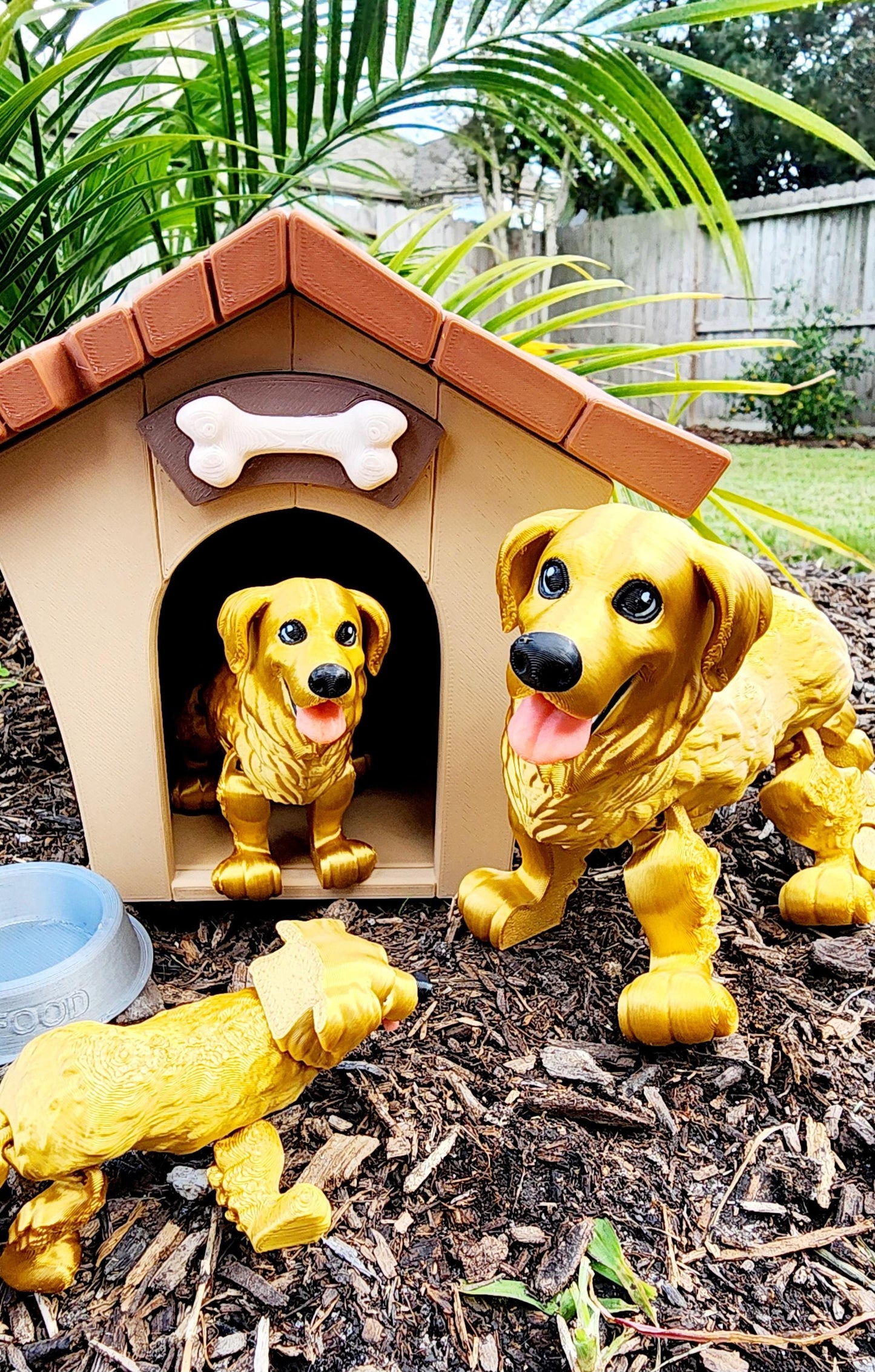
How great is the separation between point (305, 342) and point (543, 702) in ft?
1.60

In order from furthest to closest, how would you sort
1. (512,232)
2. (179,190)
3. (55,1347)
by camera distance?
(512,232) → (179,190) → (55,1347)

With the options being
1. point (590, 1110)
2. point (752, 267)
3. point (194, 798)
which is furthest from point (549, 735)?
point (752, 267)

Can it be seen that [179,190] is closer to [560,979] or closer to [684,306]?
[560,979]

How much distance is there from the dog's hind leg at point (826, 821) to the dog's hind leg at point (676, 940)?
0.79 ft

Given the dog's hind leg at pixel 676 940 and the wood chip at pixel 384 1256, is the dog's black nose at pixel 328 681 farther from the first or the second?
the wood chip at pixel 384 1256

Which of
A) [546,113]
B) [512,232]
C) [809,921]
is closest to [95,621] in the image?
[809,921]

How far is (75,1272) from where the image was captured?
802mm

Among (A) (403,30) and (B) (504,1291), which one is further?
(A) (403,30)

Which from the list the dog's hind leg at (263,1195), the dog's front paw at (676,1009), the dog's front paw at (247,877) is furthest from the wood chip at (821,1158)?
the dog's front paw at (247,877)

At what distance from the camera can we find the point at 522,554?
35.7 inches

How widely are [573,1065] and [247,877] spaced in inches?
17.7

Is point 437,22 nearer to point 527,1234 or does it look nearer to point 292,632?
point 292,632

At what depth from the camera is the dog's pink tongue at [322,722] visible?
1.09 meters

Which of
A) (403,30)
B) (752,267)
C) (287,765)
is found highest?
(752,267)
